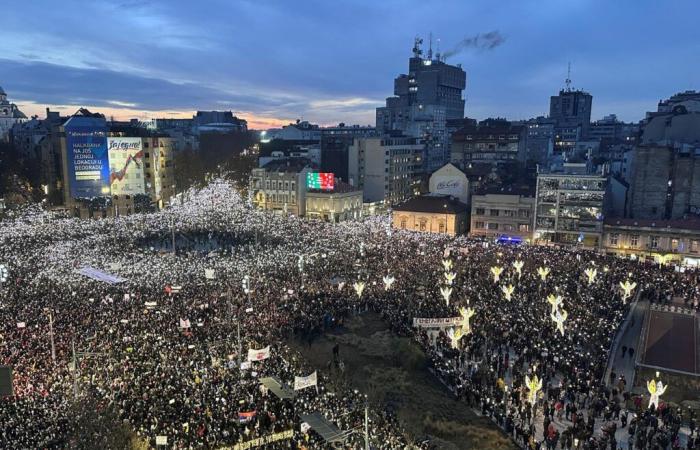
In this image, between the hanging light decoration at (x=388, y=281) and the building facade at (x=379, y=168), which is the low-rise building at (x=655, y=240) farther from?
the building facade at (x=379, y=168)

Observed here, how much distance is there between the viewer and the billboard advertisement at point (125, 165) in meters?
60.6

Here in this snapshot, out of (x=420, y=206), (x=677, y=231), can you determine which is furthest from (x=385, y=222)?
(x=677, y=231)

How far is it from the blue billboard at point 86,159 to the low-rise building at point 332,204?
78.2ft

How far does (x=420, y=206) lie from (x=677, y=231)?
24344mm

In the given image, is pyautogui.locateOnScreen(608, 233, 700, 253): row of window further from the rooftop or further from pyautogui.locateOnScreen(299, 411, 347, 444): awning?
pyautogui.locateOnScreen(299, 411, 347, 444): awning

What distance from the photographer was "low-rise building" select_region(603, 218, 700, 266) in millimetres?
42500

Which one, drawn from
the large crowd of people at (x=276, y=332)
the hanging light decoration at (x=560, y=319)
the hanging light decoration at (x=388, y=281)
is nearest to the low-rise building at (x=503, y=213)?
the large crowd of people at (x=276, y=332)

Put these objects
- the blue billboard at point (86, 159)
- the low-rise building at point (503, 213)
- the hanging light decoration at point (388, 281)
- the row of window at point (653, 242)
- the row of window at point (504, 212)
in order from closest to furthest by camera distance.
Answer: the hanging light decoration at point (388, 281) < the row of window at point (653, 242) < the low-rise building at point (503, 213) < the row of window at point (504, 212) < the blue billboard at point (86, 159)

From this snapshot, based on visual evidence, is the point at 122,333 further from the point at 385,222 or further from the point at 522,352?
the point at 385,222

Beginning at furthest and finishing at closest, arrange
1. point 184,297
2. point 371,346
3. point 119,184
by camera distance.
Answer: point 119,184
point 184,297
point 371,346

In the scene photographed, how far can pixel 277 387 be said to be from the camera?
18.2 metres

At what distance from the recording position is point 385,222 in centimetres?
5912

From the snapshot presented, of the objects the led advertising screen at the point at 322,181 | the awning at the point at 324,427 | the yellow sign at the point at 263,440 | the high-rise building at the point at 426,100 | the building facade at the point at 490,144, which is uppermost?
the high-rise building at the point at 426,100

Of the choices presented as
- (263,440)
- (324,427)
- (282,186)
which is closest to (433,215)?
(282,186)
